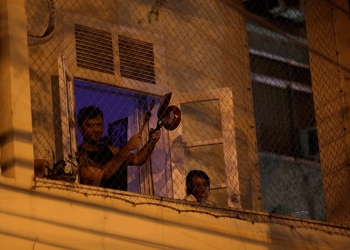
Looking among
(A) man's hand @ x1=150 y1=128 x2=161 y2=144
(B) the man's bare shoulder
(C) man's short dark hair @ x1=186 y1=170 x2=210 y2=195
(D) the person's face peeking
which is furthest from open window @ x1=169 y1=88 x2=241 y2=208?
(B) the man's bare shoulder

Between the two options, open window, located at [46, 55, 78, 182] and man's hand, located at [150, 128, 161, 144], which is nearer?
open window, located at [46, 55, 78, 182]

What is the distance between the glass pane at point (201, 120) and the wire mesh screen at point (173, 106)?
1 cm

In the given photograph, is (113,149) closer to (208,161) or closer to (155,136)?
(155,136)

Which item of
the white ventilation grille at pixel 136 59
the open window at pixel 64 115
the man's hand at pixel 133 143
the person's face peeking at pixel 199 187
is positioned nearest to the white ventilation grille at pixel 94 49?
the white ventilation grille at pixel 136 59

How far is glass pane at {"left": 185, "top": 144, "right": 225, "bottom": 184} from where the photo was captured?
957cm

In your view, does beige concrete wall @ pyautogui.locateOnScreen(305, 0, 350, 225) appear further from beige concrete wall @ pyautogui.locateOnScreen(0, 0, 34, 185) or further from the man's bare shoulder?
beige concrete wall @ pyautogui.locateOnScreen(0, 0, 34, 185)

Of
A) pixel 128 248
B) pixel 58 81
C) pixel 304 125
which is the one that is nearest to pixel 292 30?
pixel 304 125

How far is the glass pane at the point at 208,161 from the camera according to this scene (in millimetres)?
9570

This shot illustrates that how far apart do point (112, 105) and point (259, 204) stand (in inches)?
62.3

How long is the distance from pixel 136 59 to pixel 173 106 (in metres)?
0.76

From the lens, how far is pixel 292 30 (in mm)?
11531

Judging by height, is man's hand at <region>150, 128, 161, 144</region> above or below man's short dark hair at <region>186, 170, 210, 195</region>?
above

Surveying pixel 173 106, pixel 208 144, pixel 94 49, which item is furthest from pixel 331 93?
pixel 94 49

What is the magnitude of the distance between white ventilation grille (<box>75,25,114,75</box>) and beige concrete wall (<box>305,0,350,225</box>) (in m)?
1.67
